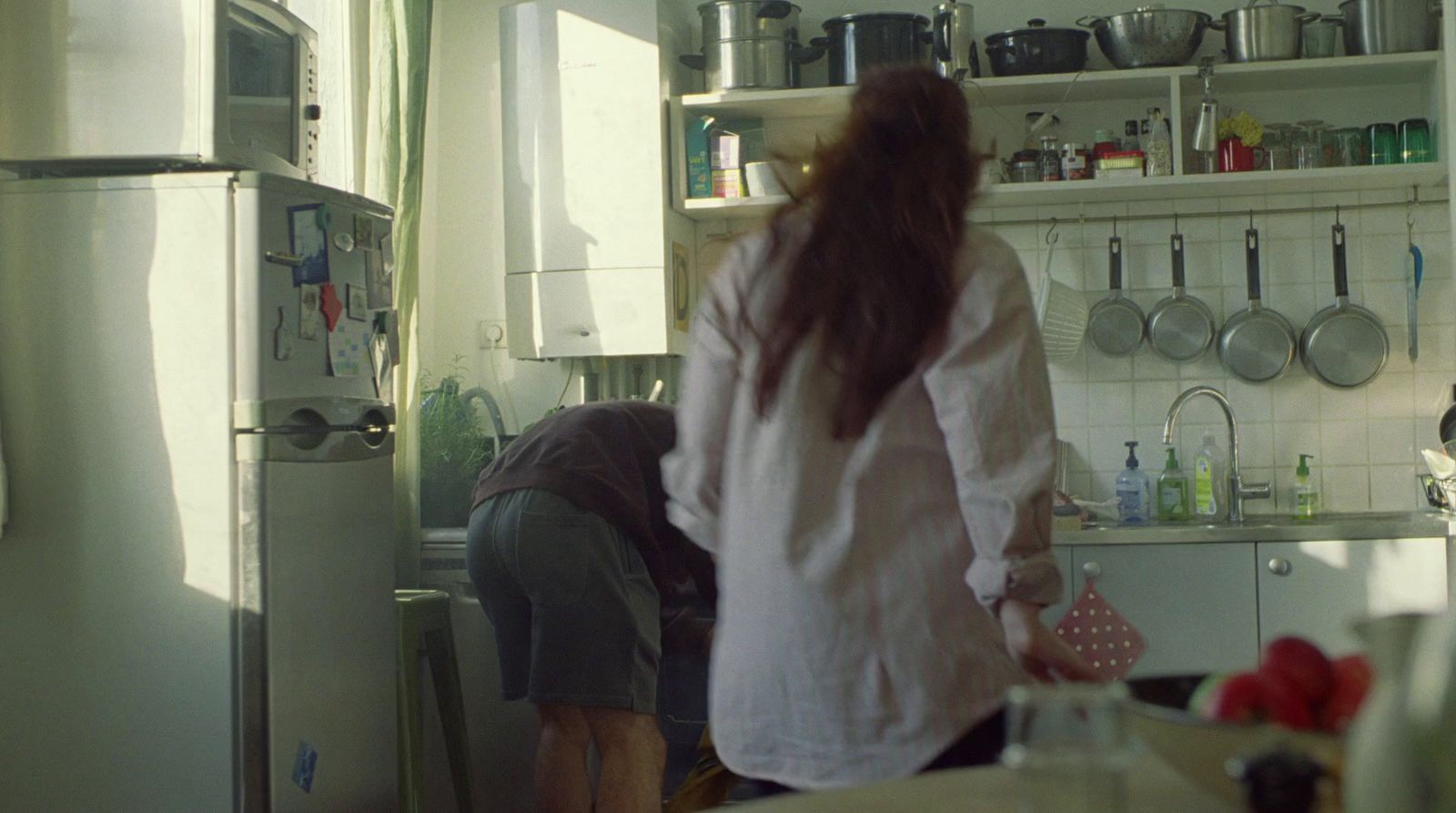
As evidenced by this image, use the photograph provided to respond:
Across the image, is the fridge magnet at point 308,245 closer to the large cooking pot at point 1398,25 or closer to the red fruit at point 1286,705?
the red fruit at point 1286,705

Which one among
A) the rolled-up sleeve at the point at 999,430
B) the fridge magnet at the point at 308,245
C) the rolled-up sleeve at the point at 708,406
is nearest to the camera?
the rolled-up sleeve at the point at 999,430

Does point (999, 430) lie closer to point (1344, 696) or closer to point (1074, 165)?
point (1344, 696)

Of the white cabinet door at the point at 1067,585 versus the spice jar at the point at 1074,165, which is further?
the spice jar at the point at 1074,165

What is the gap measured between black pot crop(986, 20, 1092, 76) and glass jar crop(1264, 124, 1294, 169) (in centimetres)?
50

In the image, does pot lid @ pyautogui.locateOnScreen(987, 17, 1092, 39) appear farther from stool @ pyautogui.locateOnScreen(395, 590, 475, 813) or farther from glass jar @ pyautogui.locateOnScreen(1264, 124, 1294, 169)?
stool @ pyautogui.locateOnScreen(395, 590, 475, 813)

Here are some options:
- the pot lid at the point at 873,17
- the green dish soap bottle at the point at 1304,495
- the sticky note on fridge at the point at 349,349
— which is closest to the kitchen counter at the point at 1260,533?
the green dish soap bottle at the point at 1304,495

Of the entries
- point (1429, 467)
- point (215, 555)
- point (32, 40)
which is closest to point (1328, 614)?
point (1429, 467)

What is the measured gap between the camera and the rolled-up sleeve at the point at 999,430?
147cm

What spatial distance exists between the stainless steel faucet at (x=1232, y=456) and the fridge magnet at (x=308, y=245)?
219 centimetres

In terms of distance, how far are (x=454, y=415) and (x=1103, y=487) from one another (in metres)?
1.71

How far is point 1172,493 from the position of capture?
3770mm

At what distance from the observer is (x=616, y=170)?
12.7ft

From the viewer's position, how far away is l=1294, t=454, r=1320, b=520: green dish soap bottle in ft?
12.4

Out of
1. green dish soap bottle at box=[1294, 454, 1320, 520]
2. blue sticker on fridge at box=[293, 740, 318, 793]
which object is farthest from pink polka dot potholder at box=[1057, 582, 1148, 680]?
green dish soap bottle at box=[1294, 454, 1320, 520]
